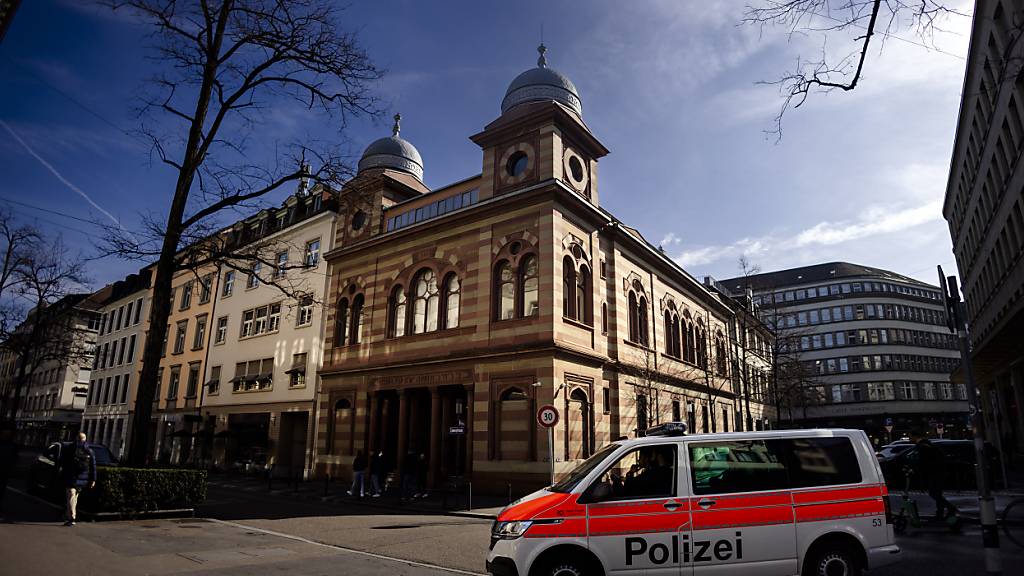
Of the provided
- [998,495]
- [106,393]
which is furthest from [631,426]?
[106,393]

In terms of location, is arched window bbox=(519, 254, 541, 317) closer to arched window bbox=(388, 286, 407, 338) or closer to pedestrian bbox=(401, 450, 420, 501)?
arched window bbox=(388, 286, 407, 338)

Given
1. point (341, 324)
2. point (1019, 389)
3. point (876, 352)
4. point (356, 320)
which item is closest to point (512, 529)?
point (356, 320)

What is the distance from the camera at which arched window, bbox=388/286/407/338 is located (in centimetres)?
2575

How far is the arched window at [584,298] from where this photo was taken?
23234mm

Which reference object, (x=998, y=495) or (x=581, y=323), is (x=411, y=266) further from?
(x=998, y=495)

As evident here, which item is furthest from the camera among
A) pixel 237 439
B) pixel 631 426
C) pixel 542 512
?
pixel 237 439

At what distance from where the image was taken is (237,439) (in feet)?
107

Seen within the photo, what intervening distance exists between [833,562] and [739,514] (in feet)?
4.23

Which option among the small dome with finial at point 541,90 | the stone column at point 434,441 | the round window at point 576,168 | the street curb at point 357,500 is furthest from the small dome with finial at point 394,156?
the street curb at point 357,500

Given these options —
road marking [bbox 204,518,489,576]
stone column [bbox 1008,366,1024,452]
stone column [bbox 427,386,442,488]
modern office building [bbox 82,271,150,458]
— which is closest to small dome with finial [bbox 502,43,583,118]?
stone column [bbox 427,386,442,488]

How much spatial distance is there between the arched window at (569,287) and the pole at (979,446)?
1408cm

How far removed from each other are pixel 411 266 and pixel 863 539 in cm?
2163

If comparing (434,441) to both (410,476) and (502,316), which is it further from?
(502,316)

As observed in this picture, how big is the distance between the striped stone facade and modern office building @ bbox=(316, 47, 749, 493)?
7cm
